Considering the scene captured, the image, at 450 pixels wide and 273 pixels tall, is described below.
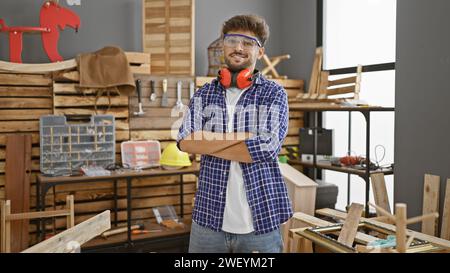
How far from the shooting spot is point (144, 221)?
423 cm

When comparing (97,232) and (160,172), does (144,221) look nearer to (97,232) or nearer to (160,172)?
(160,172)

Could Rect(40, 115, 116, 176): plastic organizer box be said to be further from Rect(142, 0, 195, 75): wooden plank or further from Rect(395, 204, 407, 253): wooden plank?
Rect(395, 204, 407, 253): wooden plank

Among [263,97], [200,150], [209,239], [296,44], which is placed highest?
[296,44]

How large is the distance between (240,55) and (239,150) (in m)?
0.41

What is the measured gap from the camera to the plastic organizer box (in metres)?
3.64

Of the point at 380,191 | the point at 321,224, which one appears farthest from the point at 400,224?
the point at 380,191

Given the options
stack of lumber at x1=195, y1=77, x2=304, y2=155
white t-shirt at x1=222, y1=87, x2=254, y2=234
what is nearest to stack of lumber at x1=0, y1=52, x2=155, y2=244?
stack of lumber at x1=195, y1=77, x2=304, y2=155

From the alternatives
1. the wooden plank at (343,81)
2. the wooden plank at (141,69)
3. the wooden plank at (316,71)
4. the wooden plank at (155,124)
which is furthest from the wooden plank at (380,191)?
the wooden plank at (141,69)

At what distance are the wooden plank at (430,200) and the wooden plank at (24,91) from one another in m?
3.11

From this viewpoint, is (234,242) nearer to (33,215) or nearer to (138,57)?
(33,215)
